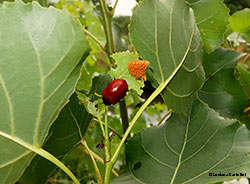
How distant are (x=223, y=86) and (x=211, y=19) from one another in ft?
0.37

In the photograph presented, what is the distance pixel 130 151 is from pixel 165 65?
0.12m

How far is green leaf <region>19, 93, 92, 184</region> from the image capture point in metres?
0.32

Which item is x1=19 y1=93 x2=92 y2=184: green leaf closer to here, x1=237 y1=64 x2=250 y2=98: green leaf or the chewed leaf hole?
the chewed leaf hole

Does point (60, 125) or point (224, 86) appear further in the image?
point (224, 86)

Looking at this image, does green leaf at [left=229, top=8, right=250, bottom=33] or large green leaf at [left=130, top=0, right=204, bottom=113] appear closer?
large green leaf at [left=130, top=0, right=204, bottom=113]

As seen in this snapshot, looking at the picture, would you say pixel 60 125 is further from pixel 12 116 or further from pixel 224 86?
A: pixel 224 86

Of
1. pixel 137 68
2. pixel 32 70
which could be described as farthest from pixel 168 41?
pixel 32 70

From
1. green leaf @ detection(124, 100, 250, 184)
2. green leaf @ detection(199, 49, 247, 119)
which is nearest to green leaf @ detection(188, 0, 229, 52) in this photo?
green leaf @ detection(199, 49, 247, 119)

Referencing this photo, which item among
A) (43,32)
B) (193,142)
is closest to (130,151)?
(193,142)

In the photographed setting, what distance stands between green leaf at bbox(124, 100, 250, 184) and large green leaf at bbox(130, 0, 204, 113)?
0.13 feet

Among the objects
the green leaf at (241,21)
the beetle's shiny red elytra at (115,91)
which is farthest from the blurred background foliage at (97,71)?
the beetle's shiny red elytra at (115,91)

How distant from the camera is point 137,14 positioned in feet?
0.97

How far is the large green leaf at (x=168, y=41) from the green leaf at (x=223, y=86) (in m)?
0.13

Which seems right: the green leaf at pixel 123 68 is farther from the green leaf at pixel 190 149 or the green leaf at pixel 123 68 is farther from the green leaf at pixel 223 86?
the green leaf at pixel 223 86
